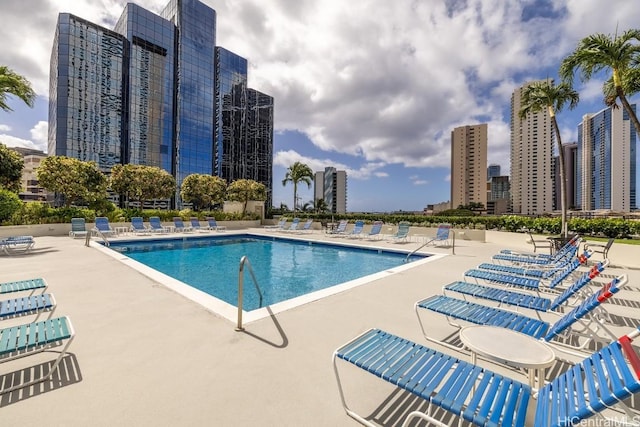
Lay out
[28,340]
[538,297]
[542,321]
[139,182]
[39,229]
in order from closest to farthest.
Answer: [28,340]
[542,321]
[538,297]
[39,229]
[139,182]

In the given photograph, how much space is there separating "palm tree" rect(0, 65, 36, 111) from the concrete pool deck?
8.93m

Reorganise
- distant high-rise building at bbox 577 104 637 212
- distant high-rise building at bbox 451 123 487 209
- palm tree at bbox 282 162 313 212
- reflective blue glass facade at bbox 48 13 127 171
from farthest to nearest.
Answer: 1. distant high-rise building at bbox 451 123 487 209
2. distant high-rise building at bbox 577 104 637 212
3. reflective blue glass facade at bbox 48 13 127 171
4. palm tree at bbox 282 162 313 212

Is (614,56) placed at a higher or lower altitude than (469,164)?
lower

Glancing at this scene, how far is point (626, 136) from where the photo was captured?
76.5 meters

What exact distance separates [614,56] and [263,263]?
1345 centimetres

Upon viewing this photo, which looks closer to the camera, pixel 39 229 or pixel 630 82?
pixel 630 82

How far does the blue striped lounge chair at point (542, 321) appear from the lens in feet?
8.95

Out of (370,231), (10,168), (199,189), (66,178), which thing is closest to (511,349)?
(370,231)

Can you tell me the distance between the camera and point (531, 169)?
82062 mm

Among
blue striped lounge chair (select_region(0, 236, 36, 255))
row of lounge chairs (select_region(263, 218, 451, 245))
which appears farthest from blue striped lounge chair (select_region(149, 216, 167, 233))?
row of lounge chairs (select_region(263, 218, 451, 245))

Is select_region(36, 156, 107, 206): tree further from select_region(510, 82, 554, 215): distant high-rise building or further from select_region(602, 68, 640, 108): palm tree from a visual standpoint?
select_region(510, 82, 554, 215): distant high-rise building

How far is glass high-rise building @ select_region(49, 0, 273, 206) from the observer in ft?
148

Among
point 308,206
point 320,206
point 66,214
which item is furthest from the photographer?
point 308,206

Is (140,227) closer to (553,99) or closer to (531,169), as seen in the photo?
(553,99)
